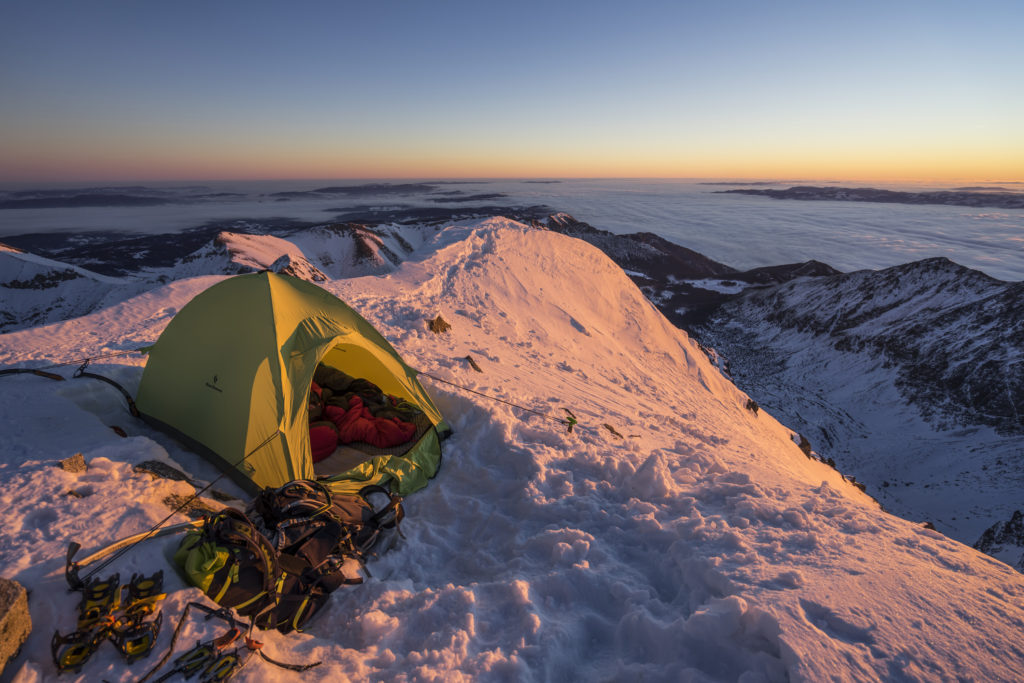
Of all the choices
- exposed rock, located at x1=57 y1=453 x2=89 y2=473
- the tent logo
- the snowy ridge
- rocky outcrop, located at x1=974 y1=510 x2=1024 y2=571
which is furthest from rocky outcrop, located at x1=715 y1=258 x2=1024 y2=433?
the snowy ridge

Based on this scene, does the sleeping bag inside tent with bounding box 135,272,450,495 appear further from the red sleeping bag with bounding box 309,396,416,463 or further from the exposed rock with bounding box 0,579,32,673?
the exposed rock with bounding box 0,579,32,673

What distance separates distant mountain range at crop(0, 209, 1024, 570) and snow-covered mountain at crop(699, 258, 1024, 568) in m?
0.12

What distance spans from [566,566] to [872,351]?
1992 inches

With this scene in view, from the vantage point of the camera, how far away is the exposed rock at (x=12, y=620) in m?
2.61

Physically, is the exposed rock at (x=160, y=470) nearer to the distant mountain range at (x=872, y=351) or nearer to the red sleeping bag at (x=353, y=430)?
the red sleeping bag at (x=353, y=430)

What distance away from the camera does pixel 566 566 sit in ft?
14.8

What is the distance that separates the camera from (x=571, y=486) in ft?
19.6

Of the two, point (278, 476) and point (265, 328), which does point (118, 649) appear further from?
point (265, 328)

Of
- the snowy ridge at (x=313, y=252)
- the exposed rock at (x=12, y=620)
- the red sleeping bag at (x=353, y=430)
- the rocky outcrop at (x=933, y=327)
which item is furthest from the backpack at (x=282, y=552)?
the snowy ridge at (x=313, y=252)

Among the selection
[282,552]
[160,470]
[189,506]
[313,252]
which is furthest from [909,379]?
[313,252]

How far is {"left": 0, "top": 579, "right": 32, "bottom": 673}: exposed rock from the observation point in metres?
2.61

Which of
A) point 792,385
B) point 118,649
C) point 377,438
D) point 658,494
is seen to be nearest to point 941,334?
point 792,385

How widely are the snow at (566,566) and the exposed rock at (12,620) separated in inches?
4.2

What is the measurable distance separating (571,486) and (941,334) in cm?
5031
